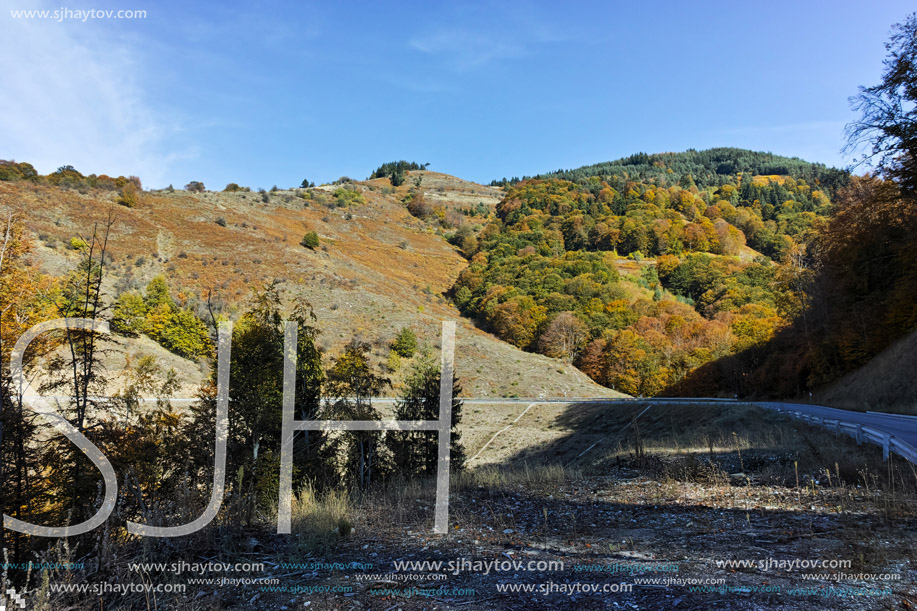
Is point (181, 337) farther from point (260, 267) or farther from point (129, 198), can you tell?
point (129, 198)

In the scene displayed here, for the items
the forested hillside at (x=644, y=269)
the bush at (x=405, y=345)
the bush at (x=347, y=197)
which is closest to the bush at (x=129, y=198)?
the bush at (x=405, y=345)

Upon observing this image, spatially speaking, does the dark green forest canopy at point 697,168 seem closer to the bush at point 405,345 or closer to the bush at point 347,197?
the bush at point 347,197

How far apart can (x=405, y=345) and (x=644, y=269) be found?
57.9 metres

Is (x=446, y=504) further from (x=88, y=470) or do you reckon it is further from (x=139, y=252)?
(x=139, y=252)

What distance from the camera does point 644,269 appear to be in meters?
84.8

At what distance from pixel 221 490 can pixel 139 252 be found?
1820 inches

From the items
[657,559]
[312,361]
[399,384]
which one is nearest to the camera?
[657,559]

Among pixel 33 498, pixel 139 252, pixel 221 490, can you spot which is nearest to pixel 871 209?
pixel 221 490

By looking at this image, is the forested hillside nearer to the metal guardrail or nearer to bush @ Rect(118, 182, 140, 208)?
the metal guardrail

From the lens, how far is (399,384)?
123ft

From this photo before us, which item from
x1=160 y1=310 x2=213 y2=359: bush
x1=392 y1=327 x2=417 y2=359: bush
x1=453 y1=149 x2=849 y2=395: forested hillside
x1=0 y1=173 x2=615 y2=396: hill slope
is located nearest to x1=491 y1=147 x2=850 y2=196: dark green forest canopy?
x1=453 y1=149 x2=849 y2=395: forested hillside

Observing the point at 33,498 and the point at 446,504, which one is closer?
the point at 33,498

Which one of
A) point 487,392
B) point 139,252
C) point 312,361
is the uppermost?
point 139,252

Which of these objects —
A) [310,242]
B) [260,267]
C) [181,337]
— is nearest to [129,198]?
[310,242]
